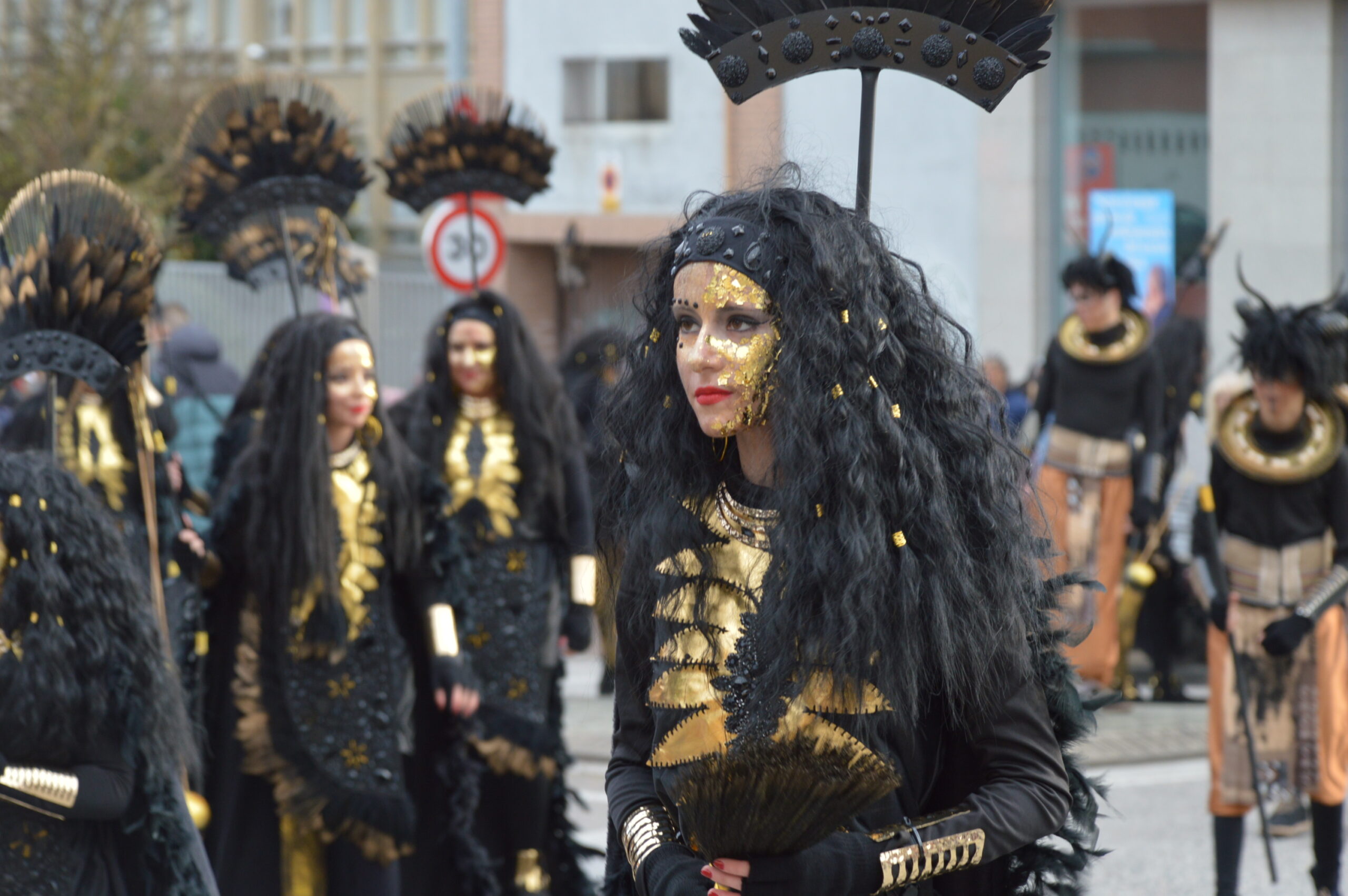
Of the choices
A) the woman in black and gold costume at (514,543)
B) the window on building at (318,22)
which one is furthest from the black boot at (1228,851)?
the window on building at (318,22)

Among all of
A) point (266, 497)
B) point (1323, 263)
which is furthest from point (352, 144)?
point (1323, 263)

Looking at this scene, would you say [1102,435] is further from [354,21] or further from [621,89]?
[354,21]

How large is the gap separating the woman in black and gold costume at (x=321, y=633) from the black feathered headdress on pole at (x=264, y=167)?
133 centimetres

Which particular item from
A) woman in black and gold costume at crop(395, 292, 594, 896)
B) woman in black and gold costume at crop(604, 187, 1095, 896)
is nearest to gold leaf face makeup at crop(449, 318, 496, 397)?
woman in black and gold costume at crop(395, 292, 594, 896)

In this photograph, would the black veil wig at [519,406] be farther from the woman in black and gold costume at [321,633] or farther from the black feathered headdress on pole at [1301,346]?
the black feathered headdress on pole at [1301,346]

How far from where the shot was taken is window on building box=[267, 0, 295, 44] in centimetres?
3086

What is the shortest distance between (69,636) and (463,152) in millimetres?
3879

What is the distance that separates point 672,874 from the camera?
101 inches

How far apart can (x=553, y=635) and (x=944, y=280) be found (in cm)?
879

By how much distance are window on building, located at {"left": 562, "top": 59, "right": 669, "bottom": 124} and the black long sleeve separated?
569 inches

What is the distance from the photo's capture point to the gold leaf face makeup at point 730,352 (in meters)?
2.63

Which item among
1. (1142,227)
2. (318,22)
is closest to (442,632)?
(1142,227)

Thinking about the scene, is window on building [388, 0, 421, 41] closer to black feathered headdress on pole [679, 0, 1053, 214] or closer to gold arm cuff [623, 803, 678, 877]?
black feathered headdress on pole [679, 0, 1053, 214]

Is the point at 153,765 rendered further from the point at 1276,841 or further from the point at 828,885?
the point at 1276,841
